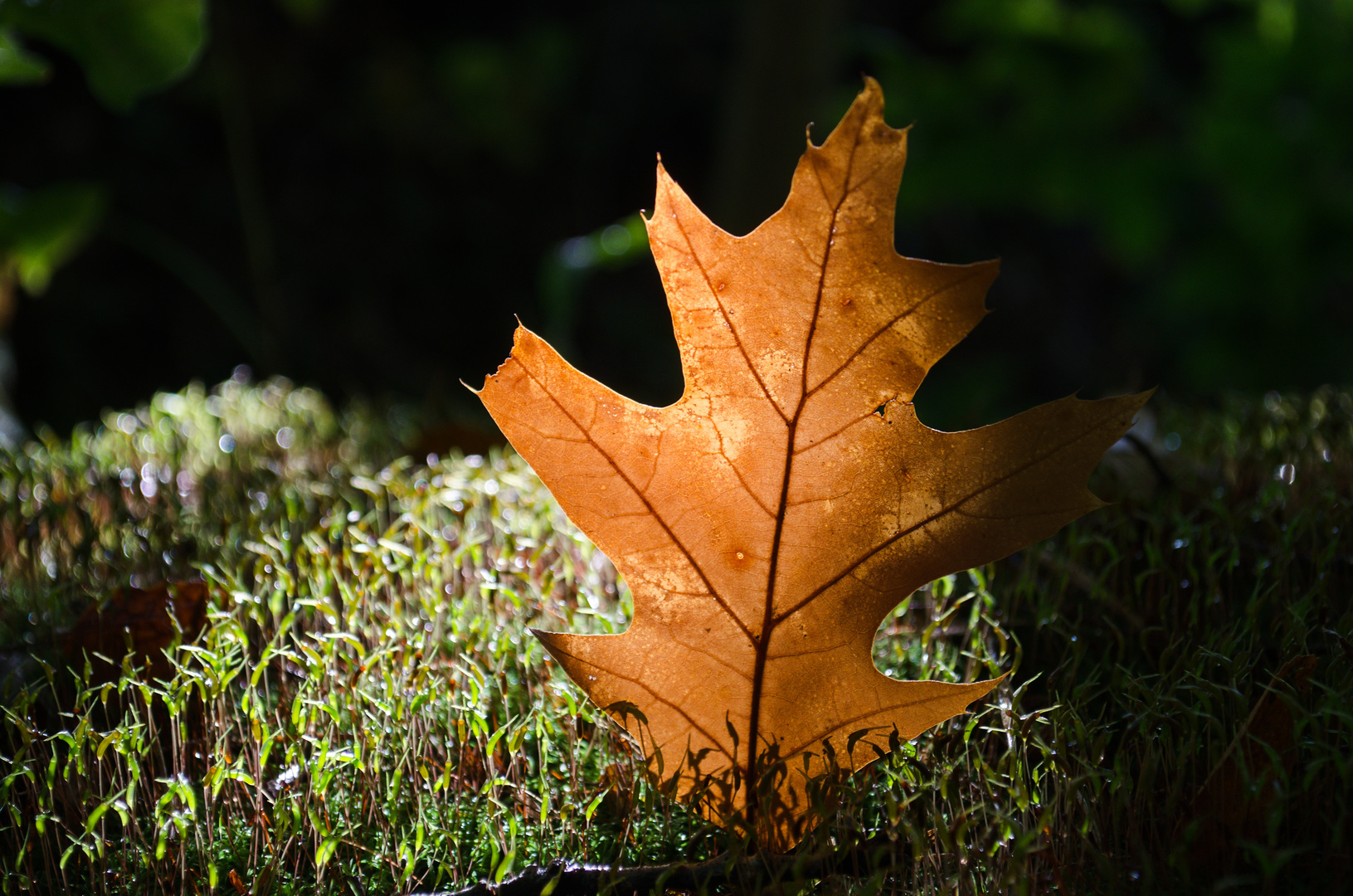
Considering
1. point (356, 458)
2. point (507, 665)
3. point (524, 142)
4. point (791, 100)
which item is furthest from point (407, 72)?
point (507, 665)

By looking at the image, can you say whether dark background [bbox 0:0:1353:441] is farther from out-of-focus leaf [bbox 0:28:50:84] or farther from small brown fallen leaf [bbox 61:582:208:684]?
small brown fallen leaf [bbox 61:582:208:684]

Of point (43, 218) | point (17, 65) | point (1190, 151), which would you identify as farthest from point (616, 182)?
point (17, 65)

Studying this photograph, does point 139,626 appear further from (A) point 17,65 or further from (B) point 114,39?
(B) point 114,39

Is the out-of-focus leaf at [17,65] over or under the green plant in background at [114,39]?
under

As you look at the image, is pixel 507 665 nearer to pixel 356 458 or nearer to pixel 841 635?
pixel 841 635

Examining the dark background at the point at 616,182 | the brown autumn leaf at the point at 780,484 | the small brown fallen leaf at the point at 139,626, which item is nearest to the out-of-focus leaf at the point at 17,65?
the small brown fallen leaf at the point at 139,626

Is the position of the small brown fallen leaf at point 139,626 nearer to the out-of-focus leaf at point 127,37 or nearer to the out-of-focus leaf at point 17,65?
the out-of-focus leaf at point 17,65

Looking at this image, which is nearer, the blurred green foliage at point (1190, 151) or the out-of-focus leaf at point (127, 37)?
the out-of-focus leaf at point (127, 37)

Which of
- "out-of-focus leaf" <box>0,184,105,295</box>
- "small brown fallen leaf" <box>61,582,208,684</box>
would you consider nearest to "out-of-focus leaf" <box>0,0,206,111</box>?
"out-of-focus leaf" <box>0,184,105,295</box>
